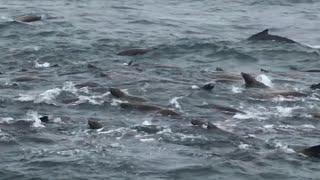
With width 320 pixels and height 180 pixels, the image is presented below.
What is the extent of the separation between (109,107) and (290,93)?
459 centimetres

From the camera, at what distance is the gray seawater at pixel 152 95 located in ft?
44.8

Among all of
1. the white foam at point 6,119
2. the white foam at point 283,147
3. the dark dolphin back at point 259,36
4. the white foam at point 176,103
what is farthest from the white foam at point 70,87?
the dark dolphin back at point 259,36

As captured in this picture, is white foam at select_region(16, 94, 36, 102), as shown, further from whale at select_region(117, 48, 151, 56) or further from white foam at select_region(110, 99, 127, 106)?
Answer: whale at select_region(117, 48, 151, 56)

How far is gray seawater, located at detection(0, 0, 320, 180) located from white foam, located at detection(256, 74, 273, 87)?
0.08 meters

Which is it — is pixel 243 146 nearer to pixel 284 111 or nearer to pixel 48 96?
pixel 284 111

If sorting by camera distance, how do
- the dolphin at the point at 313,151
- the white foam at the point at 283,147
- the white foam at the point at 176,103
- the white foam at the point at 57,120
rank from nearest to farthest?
the dolphin at the point at 313,151 → the white foam at the point at 283,147 → the white foam at the point at 57,120 → the white foam at the point at 176,103

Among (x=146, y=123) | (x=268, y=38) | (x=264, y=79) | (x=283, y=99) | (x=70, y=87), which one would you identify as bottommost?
(x=268, y=38)

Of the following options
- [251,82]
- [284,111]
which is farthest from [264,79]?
[284,111]

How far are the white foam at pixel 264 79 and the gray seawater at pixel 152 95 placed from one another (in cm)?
8

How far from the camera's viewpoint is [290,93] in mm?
18703

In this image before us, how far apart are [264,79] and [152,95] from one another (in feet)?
11.6

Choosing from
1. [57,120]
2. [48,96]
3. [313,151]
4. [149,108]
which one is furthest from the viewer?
[48,96]

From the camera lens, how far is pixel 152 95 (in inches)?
729

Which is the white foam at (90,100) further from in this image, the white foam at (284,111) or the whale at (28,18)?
the whale at (28,18)
